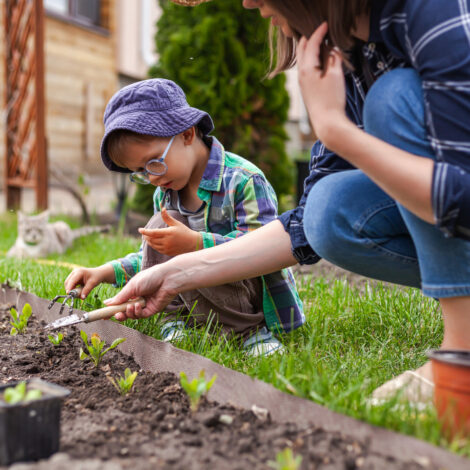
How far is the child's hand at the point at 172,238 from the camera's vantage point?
1.91 m

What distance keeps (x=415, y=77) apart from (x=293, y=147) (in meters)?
11.0

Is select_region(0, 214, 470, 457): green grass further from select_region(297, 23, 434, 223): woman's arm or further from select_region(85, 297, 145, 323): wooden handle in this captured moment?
select_region(297, 23, 434, 223): woman's arm

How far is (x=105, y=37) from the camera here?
10.7 m

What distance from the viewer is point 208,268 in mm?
1753

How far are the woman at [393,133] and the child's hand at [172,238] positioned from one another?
1.45ft

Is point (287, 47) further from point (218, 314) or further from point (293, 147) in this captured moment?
point (293, 147)

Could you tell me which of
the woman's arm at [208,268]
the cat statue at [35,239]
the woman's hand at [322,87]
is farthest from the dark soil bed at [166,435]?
the cat statue at [35,239]

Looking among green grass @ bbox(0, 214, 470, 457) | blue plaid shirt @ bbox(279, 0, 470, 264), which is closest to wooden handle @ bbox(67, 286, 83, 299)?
green grass @ bbox(0, 214, 470, 457)

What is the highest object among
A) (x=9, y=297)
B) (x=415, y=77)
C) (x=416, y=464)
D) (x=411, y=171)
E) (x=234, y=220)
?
(x=415, y=77)

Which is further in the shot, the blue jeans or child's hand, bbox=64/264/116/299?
child's hand, bbox=64/264/116/299

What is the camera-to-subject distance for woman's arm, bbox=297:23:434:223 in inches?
46.6

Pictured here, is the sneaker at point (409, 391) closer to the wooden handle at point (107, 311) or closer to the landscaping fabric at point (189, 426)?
the landscaping fabric at point (189, 426)

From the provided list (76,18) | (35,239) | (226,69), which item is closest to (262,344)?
(35,239)

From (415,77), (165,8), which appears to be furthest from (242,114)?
(415,77)
